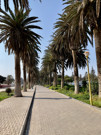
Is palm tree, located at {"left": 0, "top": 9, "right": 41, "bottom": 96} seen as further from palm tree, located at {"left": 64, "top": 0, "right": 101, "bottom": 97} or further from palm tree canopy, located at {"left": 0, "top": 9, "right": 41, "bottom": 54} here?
palm tree, located at {"left": 64, "top": 0, "right": 101, "bottom": 97}

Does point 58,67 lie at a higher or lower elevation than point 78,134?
higher

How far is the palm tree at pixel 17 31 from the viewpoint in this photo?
48.3ft

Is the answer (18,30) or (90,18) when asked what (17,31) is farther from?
(90,18)

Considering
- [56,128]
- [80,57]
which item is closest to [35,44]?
[56,128]

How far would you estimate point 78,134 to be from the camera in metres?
4.08

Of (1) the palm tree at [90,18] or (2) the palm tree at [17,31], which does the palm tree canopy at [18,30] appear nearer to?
(2) the palm tree at [17,31]

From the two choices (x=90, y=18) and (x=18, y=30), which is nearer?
(x=90, y=18)

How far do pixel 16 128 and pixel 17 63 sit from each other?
12187 millimetres

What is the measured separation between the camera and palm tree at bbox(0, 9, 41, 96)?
14.7m

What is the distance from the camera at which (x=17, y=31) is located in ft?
48.0

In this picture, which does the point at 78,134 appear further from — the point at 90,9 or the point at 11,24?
the point at 11,24

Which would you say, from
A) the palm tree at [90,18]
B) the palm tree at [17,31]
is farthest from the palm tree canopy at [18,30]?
the palm tree at [90,18]

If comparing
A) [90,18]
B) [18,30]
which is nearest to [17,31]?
[18,30]

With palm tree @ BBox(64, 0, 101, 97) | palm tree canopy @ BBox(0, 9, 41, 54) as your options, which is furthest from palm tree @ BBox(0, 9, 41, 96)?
palm tree @ BBox(64, 0, 101, 97)
